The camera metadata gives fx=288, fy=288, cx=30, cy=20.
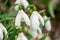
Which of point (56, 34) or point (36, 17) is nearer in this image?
point (36, 17)

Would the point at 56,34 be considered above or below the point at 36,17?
below

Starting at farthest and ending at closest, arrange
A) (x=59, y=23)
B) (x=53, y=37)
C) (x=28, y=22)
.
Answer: (x=59, y=23), (x=53, y=37), (x=28, y=22)

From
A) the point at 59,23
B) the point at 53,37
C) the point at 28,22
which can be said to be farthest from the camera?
the point at 59,23

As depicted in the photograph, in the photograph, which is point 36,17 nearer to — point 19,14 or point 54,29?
point 19,14

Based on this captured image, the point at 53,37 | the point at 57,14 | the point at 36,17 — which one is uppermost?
the point at 36,17

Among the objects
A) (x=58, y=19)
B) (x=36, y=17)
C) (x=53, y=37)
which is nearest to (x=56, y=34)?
(x=53, y=37)

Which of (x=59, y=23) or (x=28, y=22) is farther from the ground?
(x=28, y=22)

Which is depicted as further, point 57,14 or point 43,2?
point 57,14

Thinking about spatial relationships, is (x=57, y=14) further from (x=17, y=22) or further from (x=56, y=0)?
(x=17, y=22)

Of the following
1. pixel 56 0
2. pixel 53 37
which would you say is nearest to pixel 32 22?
pixel 53 37
